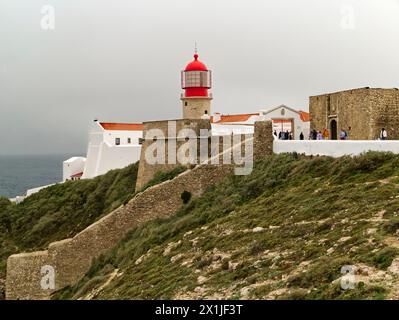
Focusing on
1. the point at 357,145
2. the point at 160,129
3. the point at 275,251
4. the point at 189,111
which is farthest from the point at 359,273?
the point at 189,111

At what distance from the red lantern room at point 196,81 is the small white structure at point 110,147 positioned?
4391mm

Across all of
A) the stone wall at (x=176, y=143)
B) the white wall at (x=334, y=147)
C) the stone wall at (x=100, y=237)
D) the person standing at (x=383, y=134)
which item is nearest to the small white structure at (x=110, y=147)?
the stone wall at (x=176, y=143)

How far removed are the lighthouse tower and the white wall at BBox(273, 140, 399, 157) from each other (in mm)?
11188

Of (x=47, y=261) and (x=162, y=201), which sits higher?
(x=162, y=201)

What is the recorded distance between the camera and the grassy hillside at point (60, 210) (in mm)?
26203

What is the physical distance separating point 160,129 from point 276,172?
7.64 m

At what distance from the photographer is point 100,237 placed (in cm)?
1983

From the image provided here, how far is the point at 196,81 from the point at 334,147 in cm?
1497

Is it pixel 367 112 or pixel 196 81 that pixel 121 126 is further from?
pixel 367 112

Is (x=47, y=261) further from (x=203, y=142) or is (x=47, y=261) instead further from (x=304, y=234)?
(x=304, y=234)

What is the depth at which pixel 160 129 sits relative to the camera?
24.1 metres

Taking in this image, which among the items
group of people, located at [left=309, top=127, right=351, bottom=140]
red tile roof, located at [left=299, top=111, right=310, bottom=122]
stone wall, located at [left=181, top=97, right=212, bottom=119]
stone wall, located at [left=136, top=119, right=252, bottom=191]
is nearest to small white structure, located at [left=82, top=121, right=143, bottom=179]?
stone wall, located at [left=181, top=97, right=212, bottom=119]

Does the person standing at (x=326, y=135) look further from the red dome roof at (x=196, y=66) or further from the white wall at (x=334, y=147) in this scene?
the red dome roof at (x=196, y=66)

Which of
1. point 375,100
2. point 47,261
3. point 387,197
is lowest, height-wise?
point 47,261
